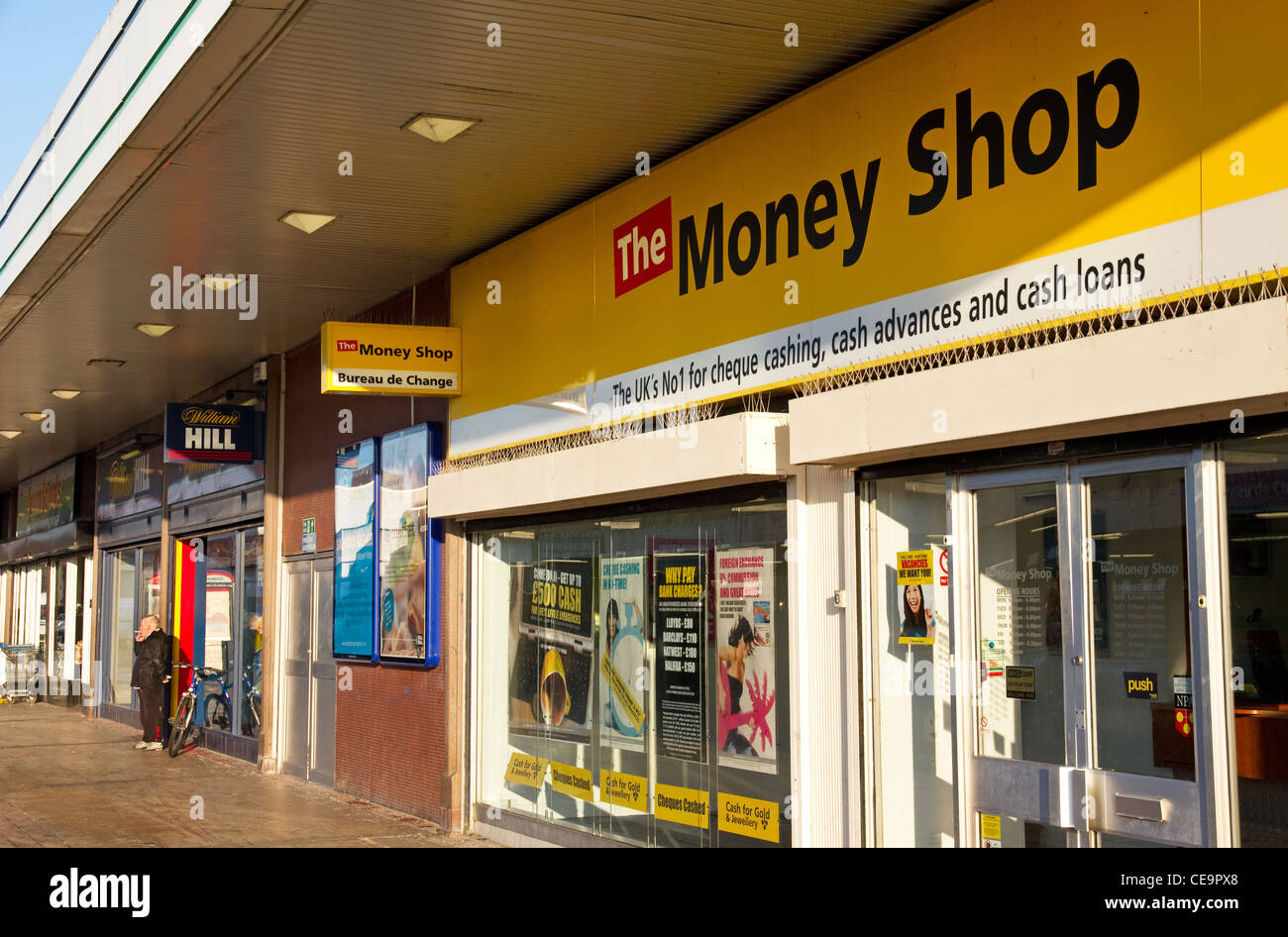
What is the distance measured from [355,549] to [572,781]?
4060 mm

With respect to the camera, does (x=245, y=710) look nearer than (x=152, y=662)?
Yes

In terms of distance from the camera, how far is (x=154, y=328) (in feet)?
45.0

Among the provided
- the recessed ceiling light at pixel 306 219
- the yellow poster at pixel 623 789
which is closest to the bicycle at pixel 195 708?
the recessed ceiling light at pixel 306 219

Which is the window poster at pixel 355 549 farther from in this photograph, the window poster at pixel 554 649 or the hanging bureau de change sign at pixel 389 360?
the window poster at pixel 554 649

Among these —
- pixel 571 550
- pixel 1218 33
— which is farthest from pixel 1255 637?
pixel 571 550

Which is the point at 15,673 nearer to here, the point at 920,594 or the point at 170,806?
the point at 170,806

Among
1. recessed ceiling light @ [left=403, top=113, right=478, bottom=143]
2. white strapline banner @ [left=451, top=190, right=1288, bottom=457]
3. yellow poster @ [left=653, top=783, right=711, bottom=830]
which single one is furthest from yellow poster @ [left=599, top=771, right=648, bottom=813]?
recessed ceiling light @ [left=403, top=113, right=478, bottom=143]

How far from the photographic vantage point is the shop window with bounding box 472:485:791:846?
26.2 ft

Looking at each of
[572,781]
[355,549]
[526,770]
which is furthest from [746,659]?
[355,549]

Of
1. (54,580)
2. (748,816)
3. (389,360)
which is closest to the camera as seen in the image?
(748,816)

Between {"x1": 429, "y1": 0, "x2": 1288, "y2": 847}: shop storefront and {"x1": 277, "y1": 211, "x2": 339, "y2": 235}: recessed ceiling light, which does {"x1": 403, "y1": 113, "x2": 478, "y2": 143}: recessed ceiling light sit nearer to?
A: {"x1": 429, "y1": 0, "x2": 1288, "y2": 847}: shop storefront

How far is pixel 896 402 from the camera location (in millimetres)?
6465

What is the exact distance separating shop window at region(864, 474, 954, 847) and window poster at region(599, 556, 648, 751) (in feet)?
7.82

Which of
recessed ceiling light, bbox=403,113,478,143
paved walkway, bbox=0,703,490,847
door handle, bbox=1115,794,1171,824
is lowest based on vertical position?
paved walkway, bbox=0,703,490,847
